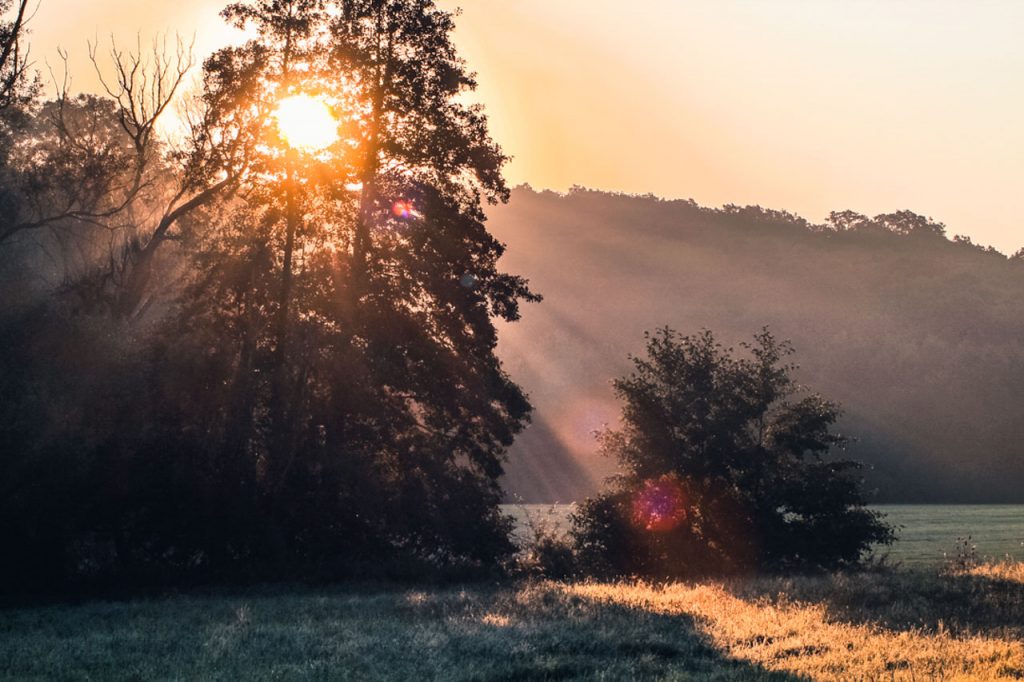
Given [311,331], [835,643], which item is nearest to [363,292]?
[311,331]

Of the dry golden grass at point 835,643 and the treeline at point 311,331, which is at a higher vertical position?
the treeline at point 311,331

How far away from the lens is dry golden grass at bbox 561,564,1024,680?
13.7 metres

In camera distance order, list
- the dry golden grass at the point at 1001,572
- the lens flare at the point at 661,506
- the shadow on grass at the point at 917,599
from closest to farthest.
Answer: the shadow on grass at the point at 917,599
the dry golden grass at the point at 1001,572
the lens flare at the point at 661,506

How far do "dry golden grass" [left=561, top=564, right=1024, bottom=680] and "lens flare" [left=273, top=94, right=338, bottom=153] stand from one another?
18.5 meters

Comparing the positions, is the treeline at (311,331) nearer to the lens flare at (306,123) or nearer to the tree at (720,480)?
the lens flare at (306,123)

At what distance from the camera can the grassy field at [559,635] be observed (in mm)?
14125

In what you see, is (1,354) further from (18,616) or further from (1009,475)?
(1009,475)

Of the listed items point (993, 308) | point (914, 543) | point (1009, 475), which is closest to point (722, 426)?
point (914, 543)

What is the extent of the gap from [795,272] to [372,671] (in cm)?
18858

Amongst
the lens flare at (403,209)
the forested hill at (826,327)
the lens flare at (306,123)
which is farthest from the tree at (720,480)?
the forested hill at (826,327)

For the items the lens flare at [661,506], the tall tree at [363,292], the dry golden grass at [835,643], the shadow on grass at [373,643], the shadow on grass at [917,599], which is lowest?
the shadow on grass at [917,599]

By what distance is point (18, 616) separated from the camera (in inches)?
879

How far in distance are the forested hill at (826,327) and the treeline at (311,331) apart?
240ft

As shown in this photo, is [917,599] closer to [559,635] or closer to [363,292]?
[559,635]
